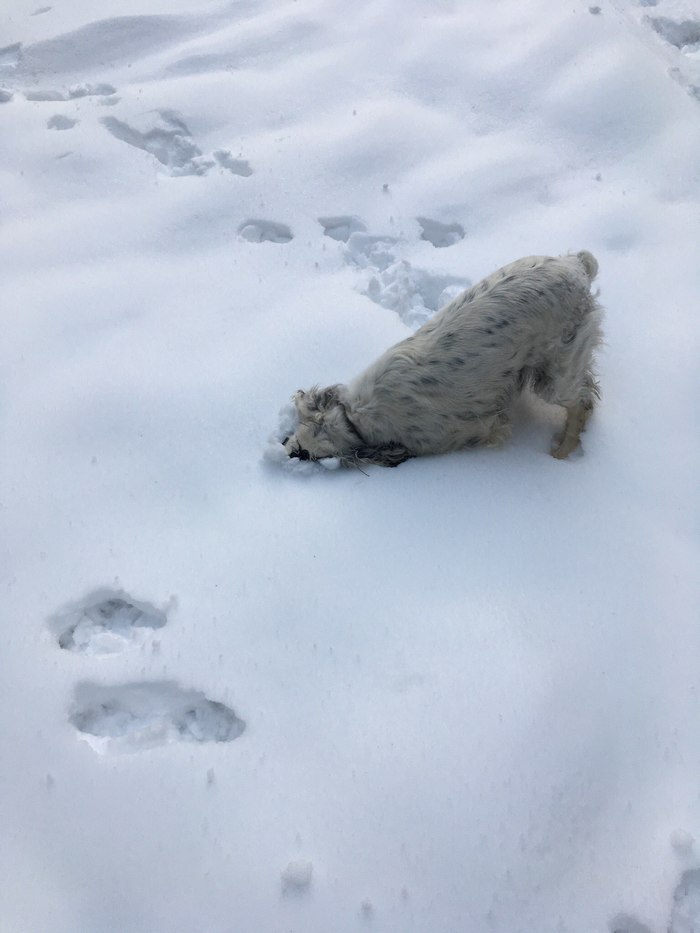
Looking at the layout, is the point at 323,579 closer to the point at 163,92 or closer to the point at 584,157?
the point at 584,157

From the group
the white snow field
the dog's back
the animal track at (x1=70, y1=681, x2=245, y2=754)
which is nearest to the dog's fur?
the dog's back

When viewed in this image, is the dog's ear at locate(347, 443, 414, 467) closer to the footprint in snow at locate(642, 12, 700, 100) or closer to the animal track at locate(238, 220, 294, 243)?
the animal track at locate(238, 220, 294, 243)

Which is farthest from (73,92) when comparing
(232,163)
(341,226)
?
(341,226)

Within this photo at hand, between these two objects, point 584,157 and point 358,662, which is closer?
point 358,662

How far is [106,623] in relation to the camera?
271cm

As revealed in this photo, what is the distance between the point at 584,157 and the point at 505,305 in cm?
198

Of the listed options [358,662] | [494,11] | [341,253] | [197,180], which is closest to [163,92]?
[197,180]

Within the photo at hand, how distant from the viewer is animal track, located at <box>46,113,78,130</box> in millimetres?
4637

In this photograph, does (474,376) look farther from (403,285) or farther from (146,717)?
(146,717)

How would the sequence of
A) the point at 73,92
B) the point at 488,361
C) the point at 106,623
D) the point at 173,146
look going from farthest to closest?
the point at 73,92 → the point at 173,146 → the point at 488,361 → the point at 106,623

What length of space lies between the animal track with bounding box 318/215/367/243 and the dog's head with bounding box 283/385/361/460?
1231 mm

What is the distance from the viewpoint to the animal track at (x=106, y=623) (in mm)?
2627

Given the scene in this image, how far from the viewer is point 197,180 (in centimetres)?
432

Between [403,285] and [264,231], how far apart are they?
90cm
